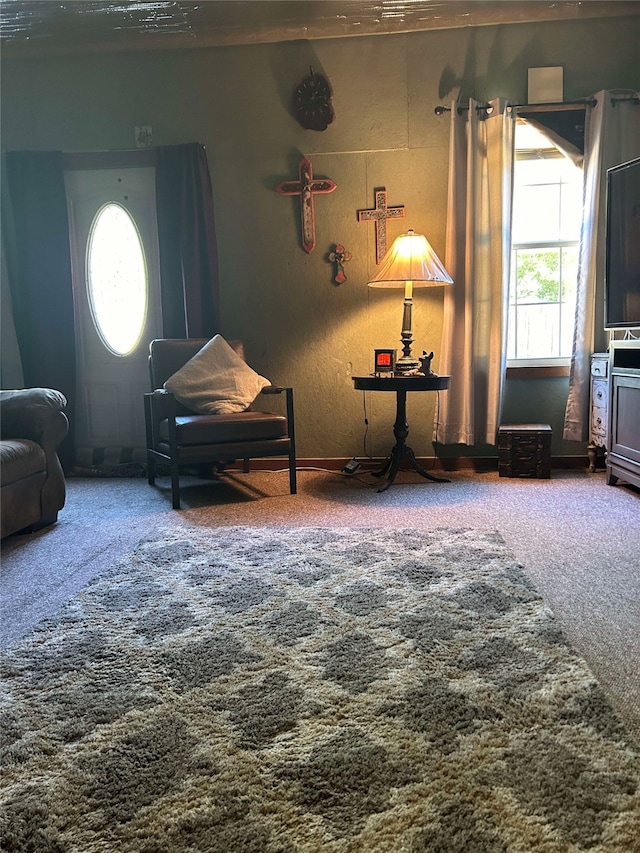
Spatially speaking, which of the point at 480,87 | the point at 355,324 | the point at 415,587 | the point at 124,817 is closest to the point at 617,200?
the point at 480,87

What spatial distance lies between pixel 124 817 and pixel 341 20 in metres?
4.09

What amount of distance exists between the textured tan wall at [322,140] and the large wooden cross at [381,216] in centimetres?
5

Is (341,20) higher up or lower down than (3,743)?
higher up

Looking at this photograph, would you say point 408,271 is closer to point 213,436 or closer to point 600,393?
point 600,393

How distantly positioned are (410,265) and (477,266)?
0.54 m

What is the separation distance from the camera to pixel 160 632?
5.36 ft

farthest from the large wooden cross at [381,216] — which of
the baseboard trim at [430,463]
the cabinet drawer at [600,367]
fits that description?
the cabinet drawer at [600,367]

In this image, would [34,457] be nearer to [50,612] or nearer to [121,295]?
[50,612]

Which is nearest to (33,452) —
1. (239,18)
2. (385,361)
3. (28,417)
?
(28,417)

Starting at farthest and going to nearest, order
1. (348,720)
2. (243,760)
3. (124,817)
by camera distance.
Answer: (348,720) < (243,760) < (124,817)

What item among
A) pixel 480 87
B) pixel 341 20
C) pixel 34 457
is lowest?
pixel 34 457

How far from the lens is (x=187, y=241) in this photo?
398cm

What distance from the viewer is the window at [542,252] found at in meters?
3.85

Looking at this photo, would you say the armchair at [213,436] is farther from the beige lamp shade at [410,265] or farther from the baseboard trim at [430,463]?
the beige lamp shade at [410,265]
